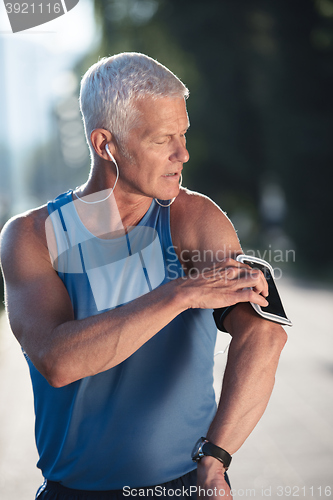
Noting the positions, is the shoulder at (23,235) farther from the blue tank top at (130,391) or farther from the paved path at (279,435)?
the paved path at (279,435)

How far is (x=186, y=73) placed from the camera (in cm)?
2106

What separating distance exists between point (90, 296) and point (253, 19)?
65.5 feet

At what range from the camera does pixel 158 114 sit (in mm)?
1632

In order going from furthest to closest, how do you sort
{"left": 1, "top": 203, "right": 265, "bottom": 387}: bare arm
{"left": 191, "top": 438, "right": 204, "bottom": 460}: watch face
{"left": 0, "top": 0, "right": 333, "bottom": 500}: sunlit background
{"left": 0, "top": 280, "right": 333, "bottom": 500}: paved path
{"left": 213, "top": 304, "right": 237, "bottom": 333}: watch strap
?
{"left": 0, "top": 0, "right": 333, "bottom": 500}: sunlit background
{"left": 0, "top": 280, "right": 333, "bottom": 500}: paved path
{"left": 213, "top": 304, "right": 237, "bottom": 333}: watch strap
{"left": 191, "top": 438, "right": 204, "bottom": 460}: watch face
{"left": 1, "top": 203, "right": 265, "bottom": 387}: bare arm

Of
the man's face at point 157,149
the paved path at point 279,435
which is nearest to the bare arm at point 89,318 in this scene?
the man's face at point 157,149

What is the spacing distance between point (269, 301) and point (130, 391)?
505 mm

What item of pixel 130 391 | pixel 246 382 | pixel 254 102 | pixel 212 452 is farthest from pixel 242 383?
pixel 254 102

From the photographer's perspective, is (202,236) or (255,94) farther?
(255,94)

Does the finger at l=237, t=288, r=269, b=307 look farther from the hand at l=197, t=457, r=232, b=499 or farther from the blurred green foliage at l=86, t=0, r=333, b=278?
the blurred green foliage at l=86, t=0, r=333, b=278

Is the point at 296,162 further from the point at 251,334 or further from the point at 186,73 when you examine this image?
the point at 251,334

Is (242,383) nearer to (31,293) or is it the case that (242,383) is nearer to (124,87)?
(31,293)

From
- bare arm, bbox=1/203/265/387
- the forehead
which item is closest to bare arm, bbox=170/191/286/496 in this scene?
bare arm, bbox=1/203/265/387

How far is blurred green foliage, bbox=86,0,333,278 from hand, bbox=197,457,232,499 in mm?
14098

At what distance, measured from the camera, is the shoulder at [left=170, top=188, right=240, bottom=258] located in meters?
1.72
